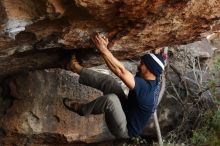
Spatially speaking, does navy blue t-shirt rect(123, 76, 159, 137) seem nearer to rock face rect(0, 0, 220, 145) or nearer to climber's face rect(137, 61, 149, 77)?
climber's face rect(137, 61, 149, 77)

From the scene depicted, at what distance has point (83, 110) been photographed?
244 inches

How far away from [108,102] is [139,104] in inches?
15.6

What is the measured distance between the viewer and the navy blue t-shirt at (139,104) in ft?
18.7

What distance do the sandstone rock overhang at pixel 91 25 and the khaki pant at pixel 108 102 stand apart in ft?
0.97

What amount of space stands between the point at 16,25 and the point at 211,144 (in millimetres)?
6594

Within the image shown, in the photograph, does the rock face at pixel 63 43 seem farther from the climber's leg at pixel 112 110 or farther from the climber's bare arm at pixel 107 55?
the climber's leg at pixel 112 110

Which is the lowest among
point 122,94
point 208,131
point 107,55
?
point 208,131

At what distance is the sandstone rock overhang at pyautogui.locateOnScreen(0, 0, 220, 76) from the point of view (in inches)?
180

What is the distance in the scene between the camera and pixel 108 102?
18.9 ft

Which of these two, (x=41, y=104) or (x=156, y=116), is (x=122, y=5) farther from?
(x=156, y=116)

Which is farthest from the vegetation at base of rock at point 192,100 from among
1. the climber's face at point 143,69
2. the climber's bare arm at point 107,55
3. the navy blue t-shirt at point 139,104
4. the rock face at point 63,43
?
the climber's bare arm at point 107,55

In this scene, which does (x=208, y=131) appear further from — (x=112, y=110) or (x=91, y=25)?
(x=91, y=25)

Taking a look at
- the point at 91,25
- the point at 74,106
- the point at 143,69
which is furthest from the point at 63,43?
the point at 74,106

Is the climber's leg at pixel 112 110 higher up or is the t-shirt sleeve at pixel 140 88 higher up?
the t-shirt sleeve at pixel 140 88
